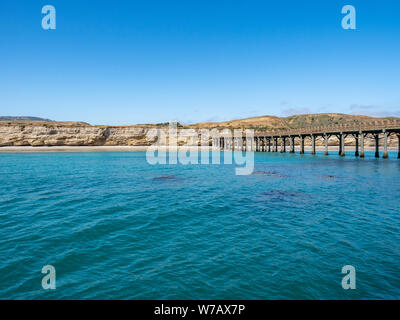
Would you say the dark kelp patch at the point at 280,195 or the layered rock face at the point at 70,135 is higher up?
the layered rock face at the point at 70,135

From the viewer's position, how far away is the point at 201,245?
10000mm

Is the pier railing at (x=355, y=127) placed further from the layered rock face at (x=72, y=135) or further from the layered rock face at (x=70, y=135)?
the layered rock face at (x=70, y=135)

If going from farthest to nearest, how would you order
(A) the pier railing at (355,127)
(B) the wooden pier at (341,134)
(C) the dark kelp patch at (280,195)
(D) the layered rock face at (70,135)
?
(D) the layered rock face at (70,135)
(B) the wooden pier at (341,134)
(A) the pier railing at (355,127)
(C) the dark kelp patch at (280,195)

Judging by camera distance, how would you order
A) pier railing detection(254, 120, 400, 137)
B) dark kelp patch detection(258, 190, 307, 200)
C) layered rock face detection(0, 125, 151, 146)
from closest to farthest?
dark kelp patch detection(258, 190, 307, 200), pier railing detection(254, 120, 400, 137), layered rock face detection(0, 125, 151, 146)

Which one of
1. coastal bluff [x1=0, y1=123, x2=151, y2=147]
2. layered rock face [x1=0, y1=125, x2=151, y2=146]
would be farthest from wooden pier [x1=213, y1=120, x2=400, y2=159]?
coastal bluff [x1=0, y1=123, x2=151, y2=147]

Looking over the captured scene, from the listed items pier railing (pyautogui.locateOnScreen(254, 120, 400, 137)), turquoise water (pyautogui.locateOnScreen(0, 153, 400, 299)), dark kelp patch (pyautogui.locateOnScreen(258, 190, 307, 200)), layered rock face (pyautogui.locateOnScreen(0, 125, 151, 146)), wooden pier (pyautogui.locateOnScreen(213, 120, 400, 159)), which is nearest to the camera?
turquoise water (pyautogui.locateOnScreen(0, 153, 400, 299))

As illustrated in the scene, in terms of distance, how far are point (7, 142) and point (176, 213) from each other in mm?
105477

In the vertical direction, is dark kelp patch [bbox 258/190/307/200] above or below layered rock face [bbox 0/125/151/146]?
below

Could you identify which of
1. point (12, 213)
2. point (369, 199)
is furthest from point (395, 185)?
point (12, 213)

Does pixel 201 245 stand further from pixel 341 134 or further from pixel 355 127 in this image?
pixel 341 134

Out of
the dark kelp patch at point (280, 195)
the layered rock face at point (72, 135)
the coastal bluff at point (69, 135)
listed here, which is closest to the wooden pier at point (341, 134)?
the layered rock face at point (72, 135)

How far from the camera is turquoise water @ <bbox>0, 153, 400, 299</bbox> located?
23.1ft

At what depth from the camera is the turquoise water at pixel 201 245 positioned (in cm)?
705

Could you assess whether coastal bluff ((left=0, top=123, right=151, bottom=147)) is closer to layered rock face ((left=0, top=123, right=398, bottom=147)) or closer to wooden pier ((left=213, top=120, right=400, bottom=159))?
layered rock face ((left=0, top=123, right=398, bottom=147))
